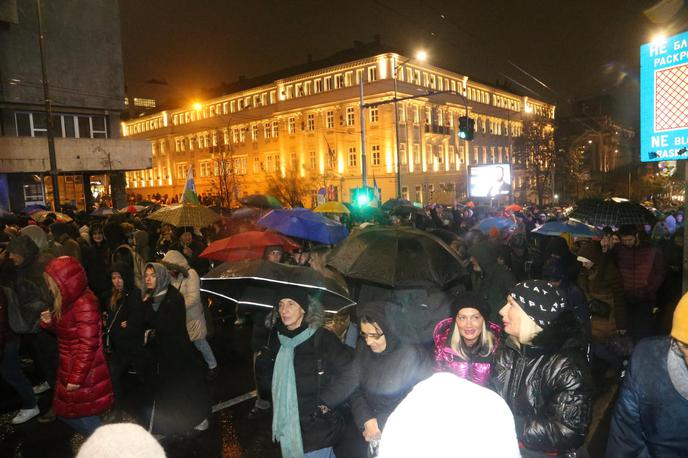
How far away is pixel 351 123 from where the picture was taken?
54781 mm

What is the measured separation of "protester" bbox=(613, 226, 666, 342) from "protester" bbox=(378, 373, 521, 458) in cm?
598

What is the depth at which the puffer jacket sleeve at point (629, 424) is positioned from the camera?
2461mm

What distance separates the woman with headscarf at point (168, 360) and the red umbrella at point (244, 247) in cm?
207

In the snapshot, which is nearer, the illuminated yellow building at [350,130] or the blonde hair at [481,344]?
the blonde hair at [481,344]

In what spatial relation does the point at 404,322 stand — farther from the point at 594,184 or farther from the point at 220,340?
the point at 594,184

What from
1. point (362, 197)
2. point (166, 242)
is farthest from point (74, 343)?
point (362, 197)

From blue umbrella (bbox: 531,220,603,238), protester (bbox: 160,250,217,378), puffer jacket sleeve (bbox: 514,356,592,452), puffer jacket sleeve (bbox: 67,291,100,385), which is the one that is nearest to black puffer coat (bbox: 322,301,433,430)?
puffer jacket sleeve (bbox: 514,356,592,452)

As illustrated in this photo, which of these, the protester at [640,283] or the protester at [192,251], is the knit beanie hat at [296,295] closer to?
the protester at [640,283]

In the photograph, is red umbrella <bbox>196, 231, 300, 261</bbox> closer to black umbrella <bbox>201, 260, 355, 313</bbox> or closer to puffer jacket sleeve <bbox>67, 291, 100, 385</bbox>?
black umbrella <bbox>201, 260, 355, 313</bbox>

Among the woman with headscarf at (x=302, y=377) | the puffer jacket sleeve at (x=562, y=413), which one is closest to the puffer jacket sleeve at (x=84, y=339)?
the woman with headscarf at (x=302, y=377)

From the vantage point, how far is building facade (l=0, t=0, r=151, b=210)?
86.6 ft

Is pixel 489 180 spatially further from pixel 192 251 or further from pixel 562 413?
pixel 562 413

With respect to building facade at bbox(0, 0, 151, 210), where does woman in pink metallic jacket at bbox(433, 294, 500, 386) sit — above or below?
below

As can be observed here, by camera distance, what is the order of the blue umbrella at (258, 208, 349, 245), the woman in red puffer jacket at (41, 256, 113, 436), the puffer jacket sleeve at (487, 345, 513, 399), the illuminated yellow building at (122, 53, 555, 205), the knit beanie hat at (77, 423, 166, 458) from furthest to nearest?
the illuminated yellow building at (122, 53, 555, 205) → the blue umbrella at (258, 208, 349, 245) → the woman in red puffer jacket at (41, 256, 113, 436) → the puffer jacket sleeve at (487, 345, 513, 399) → the knit beanie hat at (77, 423, 166, 458)
